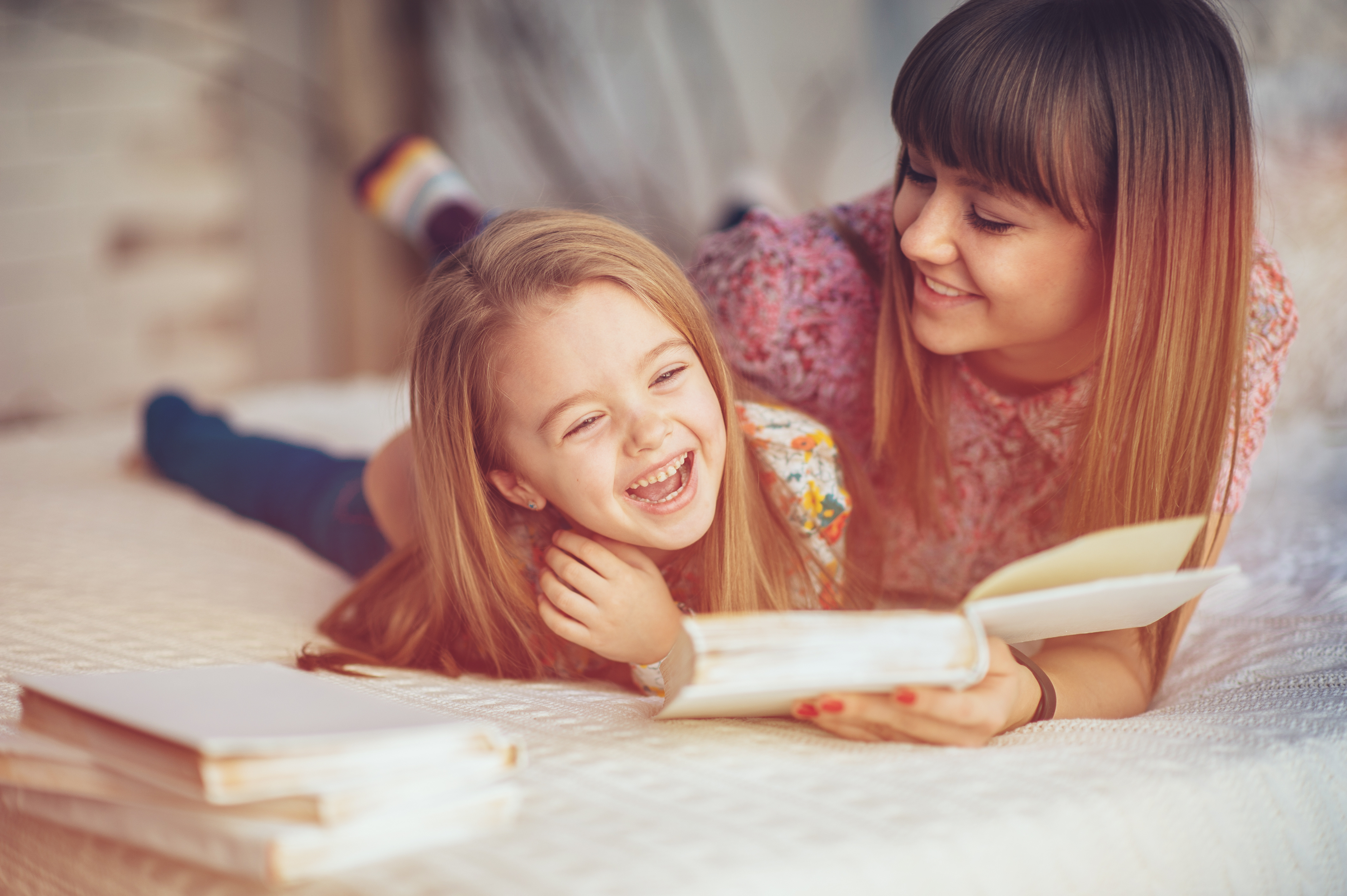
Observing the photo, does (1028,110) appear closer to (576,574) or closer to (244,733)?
(576,574)

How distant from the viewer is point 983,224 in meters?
0.86

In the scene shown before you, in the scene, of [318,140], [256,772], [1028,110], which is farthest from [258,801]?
[318,140]

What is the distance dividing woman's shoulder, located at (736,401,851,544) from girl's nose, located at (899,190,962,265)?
207 millimetres

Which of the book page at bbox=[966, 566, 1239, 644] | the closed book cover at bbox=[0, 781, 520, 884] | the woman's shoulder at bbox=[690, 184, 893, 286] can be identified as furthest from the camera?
the woman's shoulder at bbox=[690, 184, 893, 286]

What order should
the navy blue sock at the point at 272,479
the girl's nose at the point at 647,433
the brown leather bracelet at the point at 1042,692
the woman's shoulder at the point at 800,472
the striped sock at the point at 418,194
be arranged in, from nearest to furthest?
1. the brown leather bracelet at the point at 1042,692
2. the girl's nose at the point at 647,433
3. the woman's shoulder at the point at 800,472
4. the navy blue sock at the point at 272,479
5. the striped sock at the point at 418,194

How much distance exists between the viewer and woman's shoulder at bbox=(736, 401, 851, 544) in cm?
97

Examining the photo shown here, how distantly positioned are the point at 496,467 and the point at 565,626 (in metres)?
0.16

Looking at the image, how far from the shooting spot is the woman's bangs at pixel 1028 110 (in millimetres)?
799

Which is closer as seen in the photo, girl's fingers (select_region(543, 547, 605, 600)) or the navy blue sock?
girl's fingers (select_region(543, 547, 605, 600))

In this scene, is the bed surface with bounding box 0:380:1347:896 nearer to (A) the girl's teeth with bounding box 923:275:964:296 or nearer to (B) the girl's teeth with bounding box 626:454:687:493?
(B) the girl's teeth with bounding box 626:454:687:493

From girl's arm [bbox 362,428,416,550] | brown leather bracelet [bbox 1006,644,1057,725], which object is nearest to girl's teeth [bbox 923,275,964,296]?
brown leather bracelet [bbox 1006,644,1057,725]

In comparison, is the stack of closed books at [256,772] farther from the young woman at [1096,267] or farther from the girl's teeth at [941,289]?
the girl's teeth at [941,289]

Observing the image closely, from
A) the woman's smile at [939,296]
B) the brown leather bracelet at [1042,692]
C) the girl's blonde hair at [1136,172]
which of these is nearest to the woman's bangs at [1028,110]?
the girl's blonde hair at [1136,172]

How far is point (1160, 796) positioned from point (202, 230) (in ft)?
8.98
